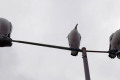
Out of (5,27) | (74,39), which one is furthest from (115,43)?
(5,27)

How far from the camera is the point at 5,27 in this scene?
10.6m

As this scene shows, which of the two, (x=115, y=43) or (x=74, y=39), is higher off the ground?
(x=74, y=39)

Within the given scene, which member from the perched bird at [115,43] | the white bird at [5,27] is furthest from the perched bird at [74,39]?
the white bird at [5,27]

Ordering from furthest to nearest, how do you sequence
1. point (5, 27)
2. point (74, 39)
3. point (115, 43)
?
point (115, 43) < point (74, 39) < point (5, 27)

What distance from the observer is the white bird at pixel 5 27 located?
33.8 ft

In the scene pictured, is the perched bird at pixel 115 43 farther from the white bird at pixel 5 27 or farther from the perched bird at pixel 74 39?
the white bird at pixel 5 27

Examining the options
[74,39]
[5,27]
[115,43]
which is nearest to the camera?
[5,27]

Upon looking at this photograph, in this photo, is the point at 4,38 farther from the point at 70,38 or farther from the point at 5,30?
the point at 70,38

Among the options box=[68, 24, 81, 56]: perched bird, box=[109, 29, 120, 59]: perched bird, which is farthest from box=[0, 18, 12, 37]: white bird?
box=[109, 29, 120, 59]: perched bird

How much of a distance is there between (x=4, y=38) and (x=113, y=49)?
4.49m

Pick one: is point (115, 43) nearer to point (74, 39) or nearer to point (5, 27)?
point (74, 39)

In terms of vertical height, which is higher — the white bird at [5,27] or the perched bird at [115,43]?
the white bird at [5,27]

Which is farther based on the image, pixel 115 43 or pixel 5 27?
pixel 115 43

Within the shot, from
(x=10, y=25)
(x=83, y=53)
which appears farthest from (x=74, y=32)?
(x=10, y=25)
